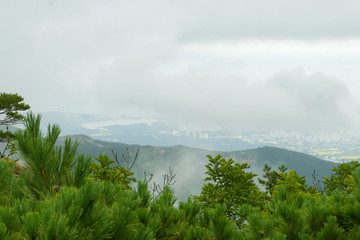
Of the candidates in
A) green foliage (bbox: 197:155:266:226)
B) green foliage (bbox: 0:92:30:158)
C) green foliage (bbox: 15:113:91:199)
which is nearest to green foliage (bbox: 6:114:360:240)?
green foliage (bbox: 15:113:91:199)

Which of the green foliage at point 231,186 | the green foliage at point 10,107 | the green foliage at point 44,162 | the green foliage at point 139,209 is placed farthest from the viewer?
the green foliage at point 10,107

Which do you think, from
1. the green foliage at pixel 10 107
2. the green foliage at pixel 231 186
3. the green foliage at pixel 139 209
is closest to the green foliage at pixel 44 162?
the green foliage at pixel 139 209

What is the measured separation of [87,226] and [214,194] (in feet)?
39.0

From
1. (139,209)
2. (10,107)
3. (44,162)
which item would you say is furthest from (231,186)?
(10,107)

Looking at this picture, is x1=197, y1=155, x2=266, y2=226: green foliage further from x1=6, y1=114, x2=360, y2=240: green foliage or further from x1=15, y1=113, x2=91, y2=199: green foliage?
x1=15, y1=113, x2=91, y2=199: green foliage

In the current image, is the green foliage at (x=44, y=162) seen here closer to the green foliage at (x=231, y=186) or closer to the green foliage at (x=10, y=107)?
the green foliage at (x=231, y=186)

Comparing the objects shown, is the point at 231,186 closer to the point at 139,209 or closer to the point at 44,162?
the point at 139,209

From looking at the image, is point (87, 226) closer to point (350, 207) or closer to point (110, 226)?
point (110, 226)

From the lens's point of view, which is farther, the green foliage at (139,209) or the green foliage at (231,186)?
the green foliage at (231,186)

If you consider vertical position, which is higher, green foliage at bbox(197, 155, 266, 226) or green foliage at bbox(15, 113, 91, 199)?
green foliage at bbox(15, 113, 91, 199)

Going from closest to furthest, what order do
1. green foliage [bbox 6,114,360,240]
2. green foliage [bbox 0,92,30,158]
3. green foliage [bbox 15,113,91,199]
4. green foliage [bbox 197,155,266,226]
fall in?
green foliage [bbox 6,114,360,240] → green foliage [bbox 15,113,91,199] → green foliage [bbox 197,155,266,226] → green foliage [bbox 0,92,30,158]

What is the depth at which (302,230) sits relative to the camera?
2795 mm

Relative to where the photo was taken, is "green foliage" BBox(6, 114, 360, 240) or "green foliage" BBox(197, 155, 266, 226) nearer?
"green foliage" BBox(6, 114, 360, 240)

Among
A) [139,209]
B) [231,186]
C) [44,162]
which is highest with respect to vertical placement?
[44,162]
